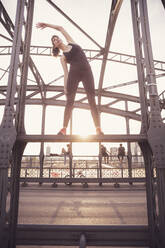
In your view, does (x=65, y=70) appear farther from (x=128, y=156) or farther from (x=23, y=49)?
(x=128, y=156)

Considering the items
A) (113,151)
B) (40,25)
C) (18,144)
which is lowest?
(113,151)

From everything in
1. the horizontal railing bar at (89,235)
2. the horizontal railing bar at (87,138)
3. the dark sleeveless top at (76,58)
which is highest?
the dark sleeveless top at (76,58)

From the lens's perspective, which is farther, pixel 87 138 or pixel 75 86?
pixel 75 86

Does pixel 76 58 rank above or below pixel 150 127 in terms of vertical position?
above

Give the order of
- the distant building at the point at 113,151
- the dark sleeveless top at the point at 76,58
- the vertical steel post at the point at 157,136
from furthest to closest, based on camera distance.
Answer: the distant building at the point at 113,151, the dark sleeveless top at the point at 76,58, the vertical steel post at the point at 157,136

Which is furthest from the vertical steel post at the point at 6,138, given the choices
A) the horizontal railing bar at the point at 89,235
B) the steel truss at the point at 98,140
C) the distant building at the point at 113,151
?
the distant building at the point at 113,151

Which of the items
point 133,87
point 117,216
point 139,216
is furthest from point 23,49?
point 133,87

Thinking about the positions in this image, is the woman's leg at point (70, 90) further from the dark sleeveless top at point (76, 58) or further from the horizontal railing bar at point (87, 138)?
the horizontal railing bar at point (87, 138)

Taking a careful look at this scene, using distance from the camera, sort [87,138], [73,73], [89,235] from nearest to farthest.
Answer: [89,235] → [87,138] → [73,73]

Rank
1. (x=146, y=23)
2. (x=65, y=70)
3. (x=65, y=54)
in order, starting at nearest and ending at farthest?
(x=146, y=23) → (x=65, y=54) → (x=65, y=70)

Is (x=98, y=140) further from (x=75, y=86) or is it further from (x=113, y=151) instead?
(x=113, y=151)

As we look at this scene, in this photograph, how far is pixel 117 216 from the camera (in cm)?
340

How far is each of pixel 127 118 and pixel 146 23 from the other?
10.4 m

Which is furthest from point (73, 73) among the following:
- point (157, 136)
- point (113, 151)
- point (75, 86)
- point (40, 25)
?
point (113, 151)
